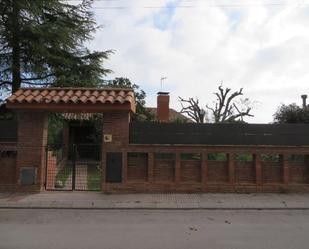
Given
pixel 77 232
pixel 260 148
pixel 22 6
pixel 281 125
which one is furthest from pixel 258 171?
pixel 22 6

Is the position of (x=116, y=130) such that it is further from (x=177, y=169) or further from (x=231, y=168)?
(x=231, y=168)

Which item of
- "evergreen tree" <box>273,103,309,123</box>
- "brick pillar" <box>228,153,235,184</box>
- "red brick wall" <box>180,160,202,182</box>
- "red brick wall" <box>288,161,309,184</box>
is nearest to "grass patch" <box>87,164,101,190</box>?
"red brick wall" <box>180,160,202,182</box>

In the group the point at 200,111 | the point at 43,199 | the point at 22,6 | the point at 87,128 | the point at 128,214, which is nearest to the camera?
the point at 128,214

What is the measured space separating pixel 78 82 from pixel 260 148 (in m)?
10.4

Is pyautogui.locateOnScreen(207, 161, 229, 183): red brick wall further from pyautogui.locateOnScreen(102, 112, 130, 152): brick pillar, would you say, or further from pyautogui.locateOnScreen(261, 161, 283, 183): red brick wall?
pyautogui.locateOnScreen(102, 112, 130, 152): brick pillar

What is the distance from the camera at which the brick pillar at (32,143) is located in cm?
1530

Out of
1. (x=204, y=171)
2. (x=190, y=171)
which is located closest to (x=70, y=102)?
(x=190, y=171)

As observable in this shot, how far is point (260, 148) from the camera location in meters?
15.4

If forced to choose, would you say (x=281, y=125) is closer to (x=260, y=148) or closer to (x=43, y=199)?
(x=260, y=148)

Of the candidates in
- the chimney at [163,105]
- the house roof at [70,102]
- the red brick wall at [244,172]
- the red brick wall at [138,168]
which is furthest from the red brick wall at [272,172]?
the chimney at [163,105]

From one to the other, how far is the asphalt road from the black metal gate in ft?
13.6

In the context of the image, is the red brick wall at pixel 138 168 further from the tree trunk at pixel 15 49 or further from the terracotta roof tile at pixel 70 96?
the tree trunk at pixel 15 49

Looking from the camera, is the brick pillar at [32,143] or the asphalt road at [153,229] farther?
the brick pillar at [32,143]

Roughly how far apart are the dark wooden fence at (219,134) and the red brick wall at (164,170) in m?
0.69
